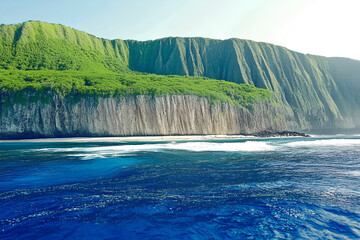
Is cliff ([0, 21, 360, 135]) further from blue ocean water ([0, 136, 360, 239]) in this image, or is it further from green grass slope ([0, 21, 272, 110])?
blue ocean water ([0, 136, 360, 239])

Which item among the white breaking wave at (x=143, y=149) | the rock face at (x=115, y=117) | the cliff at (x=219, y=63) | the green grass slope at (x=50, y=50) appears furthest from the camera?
the cliff at (x=219, y=63)

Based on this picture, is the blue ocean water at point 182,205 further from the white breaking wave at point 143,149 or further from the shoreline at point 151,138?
the shoreline at point 151,138

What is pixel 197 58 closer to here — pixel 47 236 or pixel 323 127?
pixel 323 127

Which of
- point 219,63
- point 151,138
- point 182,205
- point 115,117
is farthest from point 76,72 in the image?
point 182,205

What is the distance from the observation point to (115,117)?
2416 inches

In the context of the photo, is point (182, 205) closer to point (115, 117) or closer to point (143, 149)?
point (143, 149)

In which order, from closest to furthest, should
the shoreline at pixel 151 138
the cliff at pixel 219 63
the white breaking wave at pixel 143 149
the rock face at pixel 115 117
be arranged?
the white breaking wave at pixel 143 149
the shoreline at pixel 151 138
the rock face at pixel 115 117
the cliff at pixel 219 63

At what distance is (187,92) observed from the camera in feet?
232

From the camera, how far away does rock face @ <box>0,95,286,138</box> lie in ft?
188

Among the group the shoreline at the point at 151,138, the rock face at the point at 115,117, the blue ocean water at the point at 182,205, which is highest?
the rock face at the point at 115,117

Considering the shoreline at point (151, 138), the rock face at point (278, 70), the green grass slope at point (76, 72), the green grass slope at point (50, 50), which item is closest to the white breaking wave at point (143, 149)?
the shoreline at point (151, 138)

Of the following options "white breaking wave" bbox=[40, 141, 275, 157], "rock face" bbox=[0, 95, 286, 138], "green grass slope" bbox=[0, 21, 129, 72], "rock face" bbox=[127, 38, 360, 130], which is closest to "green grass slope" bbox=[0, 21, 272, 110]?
"green grass slope" bbox=[0, 21, 129, 72]

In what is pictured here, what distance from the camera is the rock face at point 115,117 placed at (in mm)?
57438

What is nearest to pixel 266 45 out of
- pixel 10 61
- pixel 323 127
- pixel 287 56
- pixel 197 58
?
pixel 287 56
